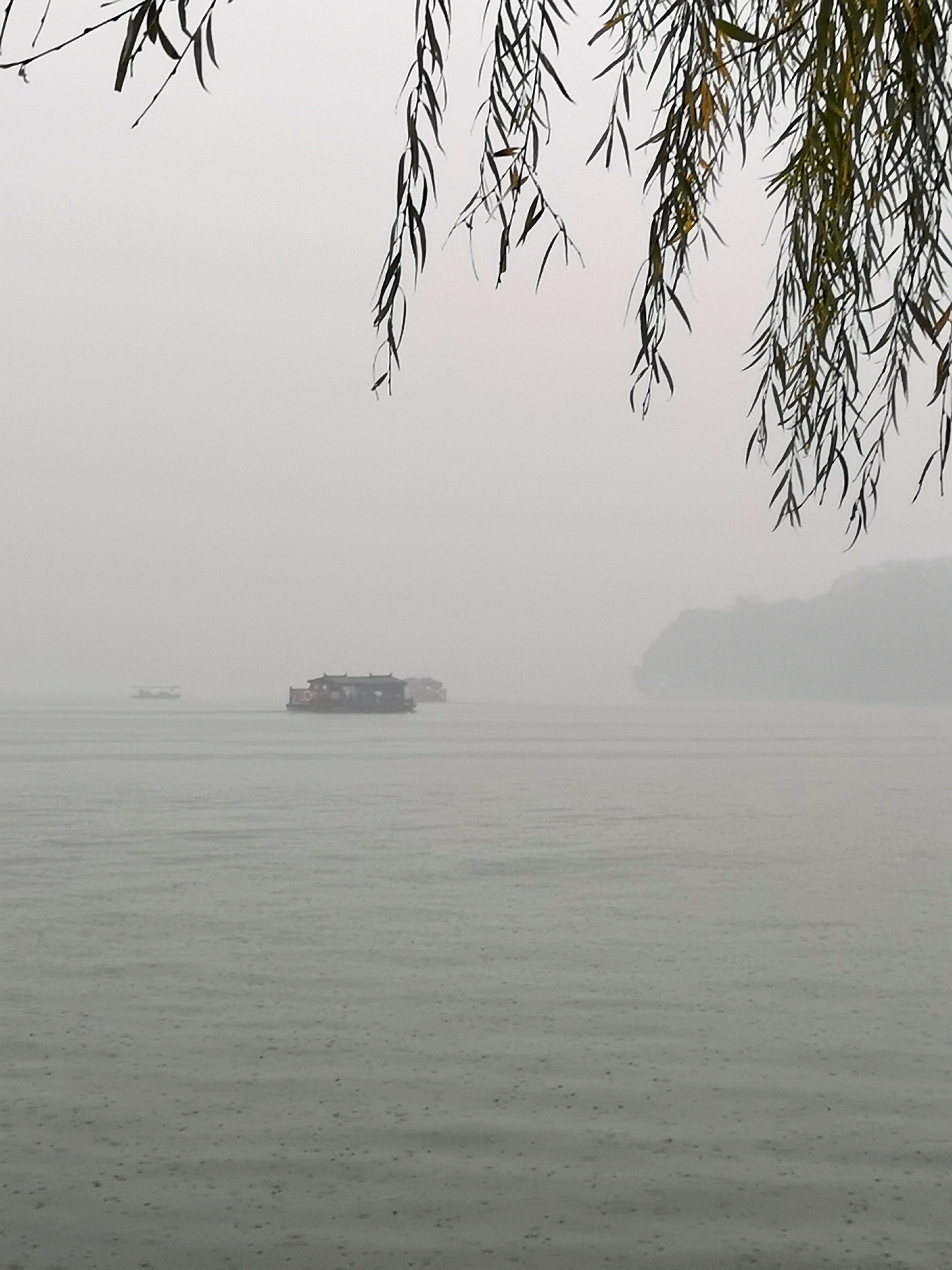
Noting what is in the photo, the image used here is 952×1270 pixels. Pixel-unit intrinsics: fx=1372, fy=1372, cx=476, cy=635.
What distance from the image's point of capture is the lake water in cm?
633

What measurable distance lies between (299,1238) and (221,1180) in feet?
2.86

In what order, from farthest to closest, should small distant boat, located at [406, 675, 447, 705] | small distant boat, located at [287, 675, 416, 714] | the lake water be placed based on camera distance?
1. small distant boat, located at [406, 675, 447, 705]
2. small distant boat, located at [287, 675, 416, 714]
3. the lake water

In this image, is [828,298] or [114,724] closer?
[828,298]

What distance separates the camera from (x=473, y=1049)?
976 centimetres

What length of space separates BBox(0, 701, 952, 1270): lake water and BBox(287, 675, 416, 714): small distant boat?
78.8 metres

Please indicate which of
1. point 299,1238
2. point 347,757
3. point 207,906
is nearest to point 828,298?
point 299,1238

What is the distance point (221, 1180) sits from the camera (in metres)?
6.86

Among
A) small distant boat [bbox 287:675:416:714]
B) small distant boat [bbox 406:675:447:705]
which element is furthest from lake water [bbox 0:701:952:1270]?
small distant boat [bbox 406:675:447:705]

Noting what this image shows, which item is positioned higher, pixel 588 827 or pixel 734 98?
pixel 734 98

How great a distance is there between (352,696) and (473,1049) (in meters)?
101

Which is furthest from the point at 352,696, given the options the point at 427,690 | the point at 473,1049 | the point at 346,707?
the point at 473,1049

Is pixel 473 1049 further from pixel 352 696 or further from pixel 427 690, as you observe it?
pixel 427 690

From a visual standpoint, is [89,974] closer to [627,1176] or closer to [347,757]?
[627,1176]

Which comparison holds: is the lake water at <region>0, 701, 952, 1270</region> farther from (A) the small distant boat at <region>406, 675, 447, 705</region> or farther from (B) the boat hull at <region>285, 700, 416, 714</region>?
(A) the small distant boat at <region>406, 675, 447, 705</region>
